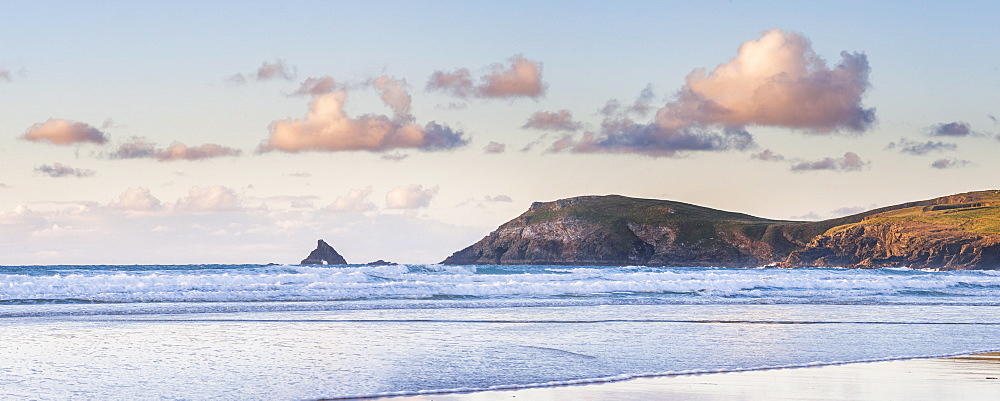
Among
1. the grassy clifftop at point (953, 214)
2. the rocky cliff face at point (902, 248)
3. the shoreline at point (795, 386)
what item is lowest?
the shoreline at point (795, 386)

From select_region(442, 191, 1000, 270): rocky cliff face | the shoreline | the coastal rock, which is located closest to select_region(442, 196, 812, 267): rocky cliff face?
select_region(442, 191, 1000, 270): rocky cliff face

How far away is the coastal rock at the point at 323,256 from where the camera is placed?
138 m

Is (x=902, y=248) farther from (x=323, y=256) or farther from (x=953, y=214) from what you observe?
(x=323, y=256)

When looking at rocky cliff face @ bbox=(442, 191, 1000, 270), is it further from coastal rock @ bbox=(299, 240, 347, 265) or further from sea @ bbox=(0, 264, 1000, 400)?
sea @ bbox=(0, 264, 1000, 400)

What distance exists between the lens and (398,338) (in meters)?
17.4

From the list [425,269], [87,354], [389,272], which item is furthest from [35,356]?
[425,269]

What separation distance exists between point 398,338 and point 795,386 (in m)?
8.04

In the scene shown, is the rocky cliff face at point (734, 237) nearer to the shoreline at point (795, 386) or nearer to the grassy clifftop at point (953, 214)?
the grassy clifftop at point (953, 214)

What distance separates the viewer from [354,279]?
43562 mm

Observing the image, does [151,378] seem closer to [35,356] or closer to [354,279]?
[35,356]

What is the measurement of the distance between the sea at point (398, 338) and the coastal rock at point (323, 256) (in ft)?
335

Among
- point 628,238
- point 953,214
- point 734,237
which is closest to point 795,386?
point 953,214

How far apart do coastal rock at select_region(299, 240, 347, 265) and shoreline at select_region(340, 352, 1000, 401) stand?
127355 millimetres

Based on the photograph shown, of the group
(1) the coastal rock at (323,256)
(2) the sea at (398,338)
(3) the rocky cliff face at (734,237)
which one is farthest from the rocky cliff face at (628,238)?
(2) the sea at (398,338)
